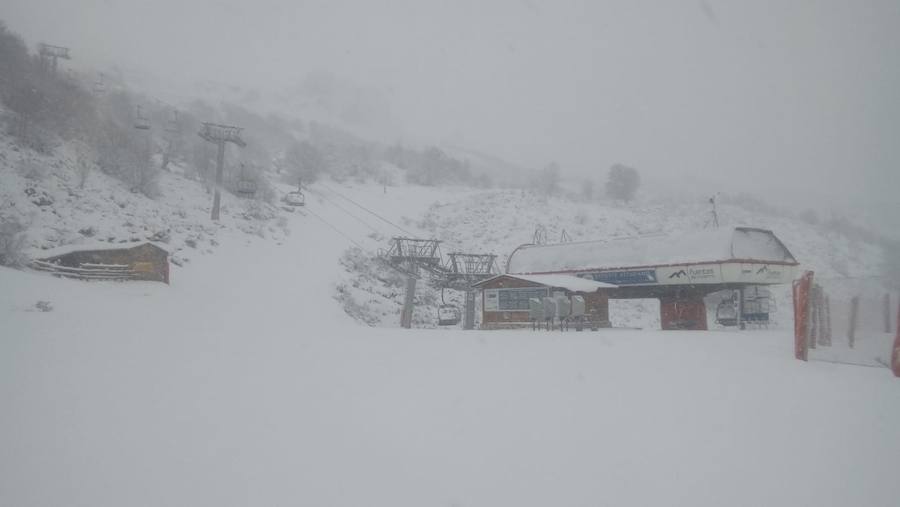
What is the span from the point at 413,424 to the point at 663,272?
19.8 m

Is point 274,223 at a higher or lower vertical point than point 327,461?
higher

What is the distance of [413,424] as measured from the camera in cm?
517

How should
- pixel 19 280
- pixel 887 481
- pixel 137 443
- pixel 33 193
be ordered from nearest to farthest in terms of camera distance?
pixel 887 481, pixel 137 443, pixel 19 280, pixel 33 193

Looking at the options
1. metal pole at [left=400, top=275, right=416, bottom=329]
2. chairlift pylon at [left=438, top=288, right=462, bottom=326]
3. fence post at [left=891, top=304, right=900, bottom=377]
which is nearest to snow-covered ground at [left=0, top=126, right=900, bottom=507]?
fence post at [left=891, top=304, right=900, bottom=377]

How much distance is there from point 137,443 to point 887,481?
7.35m

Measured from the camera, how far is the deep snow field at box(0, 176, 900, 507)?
3.63 m

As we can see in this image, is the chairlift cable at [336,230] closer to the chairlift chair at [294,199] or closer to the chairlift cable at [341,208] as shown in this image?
the chairlift chair at [294,199]

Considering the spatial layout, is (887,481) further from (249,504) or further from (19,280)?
(19,280)

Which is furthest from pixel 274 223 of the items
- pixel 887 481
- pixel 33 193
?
pixel 887 481

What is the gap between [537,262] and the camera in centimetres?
2730

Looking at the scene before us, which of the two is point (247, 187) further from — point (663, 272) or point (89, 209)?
point (663, 272)

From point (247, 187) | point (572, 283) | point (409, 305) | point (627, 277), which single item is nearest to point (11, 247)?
point (409, 305)

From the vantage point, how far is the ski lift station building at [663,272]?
19656 millimetres

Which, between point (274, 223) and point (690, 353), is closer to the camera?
point (690, 353)
